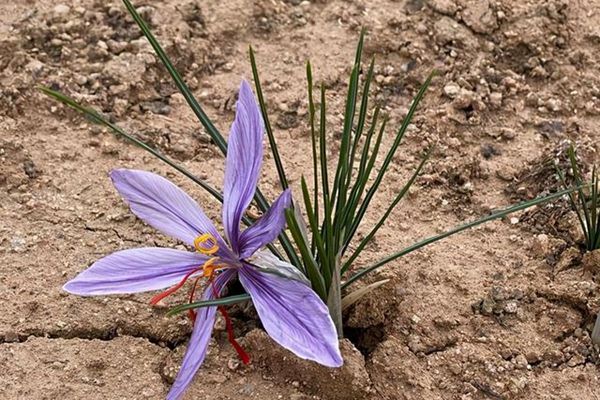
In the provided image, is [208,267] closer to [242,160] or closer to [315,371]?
[242,160]

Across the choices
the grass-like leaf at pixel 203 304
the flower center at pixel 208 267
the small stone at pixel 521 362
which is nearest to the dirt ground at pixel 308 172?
the small stone at pixel 521 362

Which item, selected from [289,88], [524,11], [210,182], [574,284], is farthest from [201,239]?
[524,11]

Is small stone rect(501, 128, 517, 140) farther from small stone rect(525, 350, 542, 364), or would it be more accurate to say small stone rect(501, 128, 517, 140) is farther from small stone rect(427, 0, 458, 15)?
small stone rect(525, 350, 542, 364)

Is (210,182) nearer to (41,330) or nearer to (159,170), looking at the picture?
(159,170)

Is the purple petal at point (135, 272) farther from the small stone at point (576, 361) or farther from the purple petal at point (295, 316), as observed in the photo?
the small stone at point (576, 361)

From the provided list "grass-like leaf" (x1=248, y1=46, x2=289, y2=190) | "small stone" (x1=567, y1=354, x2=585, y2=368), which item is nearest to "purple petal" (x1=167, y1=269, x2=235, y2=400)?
"grass-like leaf" (x1=248, y1=46, x2=289, y2=190)
